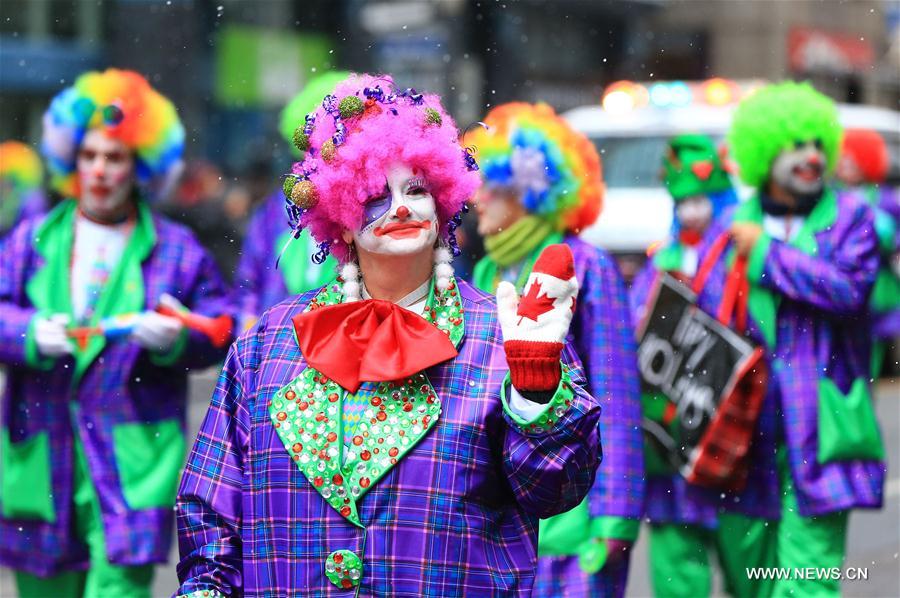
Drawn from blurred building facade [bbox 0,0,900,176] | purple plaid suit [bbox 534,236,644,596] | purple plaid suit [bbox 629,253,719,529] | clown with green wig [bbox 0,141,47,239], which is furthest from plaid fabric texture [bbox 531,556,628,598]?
blurred building facade [bbox 0,0,900,176]

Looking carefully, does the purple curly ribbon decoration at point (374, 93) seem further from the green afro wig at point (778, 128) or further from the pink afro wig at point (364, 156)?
the green afro wig at point (778, 128)

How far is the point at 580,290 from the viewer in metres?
4.36

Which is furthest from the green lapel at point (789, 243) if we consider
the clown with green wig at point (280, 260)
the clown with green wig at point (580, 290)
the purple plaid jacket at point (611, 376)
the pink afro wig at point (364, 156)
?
the pink afro wig at point (364, 156)

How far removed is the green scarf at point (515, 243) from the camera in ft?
15.1

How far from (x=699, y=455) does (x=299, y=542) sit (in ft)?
8.72

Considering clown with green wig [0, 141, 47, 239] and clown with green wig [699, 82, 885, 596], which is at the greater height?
clown with green wig [0, 141, 47, 239]

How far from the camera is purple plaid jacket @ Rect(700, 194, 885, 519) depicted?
4.99m

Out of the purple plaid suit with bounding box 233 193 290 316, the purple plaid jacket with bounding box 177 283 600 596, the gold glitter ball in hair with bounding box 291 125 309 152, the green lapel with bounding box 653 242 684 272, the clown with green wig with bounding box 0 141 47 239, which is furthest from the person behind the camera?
the clown with green wig with bounding box 0 141 47 239

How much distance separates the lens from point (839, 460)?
16.4 feet

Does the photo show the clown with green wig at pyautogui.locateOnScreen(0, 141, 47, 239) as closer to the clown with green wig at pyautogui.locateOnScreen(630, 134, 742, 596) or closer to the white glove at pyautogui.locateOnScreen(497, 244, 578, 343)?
the clown with green wig at pyautogui.locateOnScreen(630, 134, 742, 596)

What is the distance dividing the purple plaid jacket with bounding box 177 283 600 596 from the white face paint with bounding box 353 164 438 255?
19 cm

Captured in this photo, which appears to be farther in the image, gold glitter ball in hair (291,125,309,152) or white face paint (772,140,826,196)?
white face paint (772,140,826,196)

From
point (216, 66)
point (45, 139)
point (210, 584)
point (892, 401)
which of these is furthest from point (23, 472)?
point (216, 66)

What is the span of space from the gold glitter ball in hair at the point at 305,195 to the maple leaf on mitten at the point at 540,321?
1.69 feet
